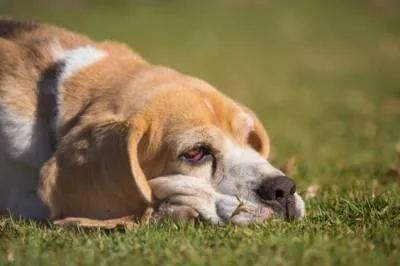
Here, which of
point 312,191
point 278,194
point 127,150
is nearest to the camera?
point 127,150

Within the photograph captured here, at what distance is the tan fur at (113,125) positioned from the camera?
5152 millimetres

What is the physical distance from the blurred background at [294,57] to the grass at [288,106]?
0.03m

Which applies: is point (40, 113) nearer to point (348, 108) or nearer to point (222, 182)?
point (222, 182)

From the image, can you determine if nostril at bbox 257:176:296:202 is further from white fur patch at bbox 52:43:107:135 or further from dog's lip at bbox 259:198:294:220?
white fur patch at bbox 52:43:107:135

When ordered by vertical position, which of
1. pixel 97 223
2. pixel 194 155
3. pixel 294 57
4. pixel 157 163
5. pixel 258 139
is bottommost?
pixel 97 223

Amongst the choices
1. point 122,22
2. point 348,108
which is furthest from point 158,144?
point 122,22

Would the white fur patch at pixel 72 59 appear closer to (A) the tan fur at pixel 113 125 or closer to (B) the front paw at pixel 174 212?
(A) the tan fur at pixel 113 125

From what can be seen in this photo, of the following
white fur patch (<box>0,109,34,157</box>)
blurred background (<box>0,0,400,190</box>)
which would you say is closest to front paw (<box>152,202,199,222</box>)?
white fur patch (<box>0,109,34,157</box>)

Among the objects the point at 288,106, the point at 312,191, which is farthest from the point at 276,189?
the point at 288,106

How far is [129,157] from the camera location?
5.07 metres

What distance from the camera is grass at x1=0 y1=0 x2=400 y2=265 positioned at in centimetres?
450

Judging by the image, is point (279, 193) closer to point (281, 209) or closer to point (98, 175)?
point (281, 209)

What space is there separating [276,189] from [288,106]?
876 cm

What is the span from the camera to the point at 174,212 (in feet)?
17.2
